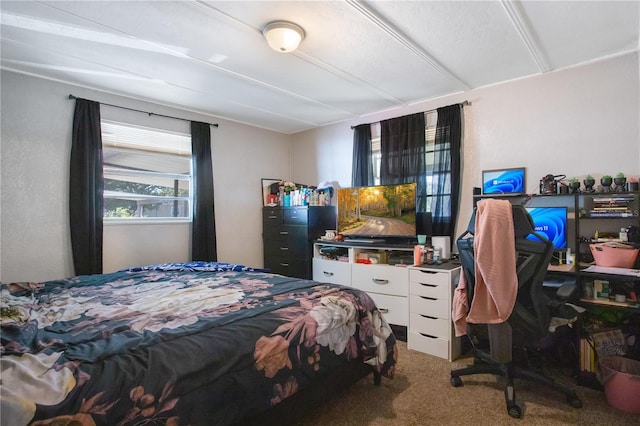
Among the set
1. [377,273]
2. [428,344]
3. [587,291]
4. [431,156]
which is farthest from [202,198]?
[587,291]

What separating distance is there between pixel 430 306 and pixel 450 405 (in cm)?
89

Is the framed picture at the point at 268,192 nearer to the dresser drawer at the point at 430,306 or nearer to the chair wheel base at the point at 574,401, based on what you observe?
the dresser drawer at the point at 430,306

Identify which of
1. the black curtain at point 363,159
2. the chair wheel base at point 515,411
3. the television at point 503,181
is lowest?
the chair wheel base at point 515,411

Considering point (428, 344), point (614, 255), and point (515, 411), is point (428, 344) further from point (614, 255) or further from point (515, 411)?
point (614, 255)

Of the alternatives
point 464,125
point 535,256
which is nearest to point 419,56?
point 464,125

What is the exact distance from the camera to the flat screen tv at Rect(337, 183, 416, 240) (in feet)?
11.1

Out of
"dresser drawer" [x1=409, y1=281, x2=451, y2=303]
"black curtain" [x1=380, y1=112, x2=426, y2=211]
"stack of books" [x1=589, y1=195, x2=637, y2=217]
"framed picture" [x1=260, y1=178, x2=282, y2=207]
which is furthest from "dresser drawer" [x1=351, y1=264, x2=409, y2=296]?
"framed picture" [x1=260, y1=178, x2=282, y2=207]

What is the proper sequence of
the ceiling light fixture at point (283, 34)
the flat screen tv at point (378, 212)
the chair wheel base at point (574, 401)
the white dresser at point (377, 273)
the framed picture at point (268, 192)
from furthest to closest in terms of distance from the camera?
the framed picture at point (268, 192)
the flat screen tv at point (378, 212)
the white dresser at point (377, 273)
the ceiling light fixture at point (283, 34)
the chair wheel base at point (574, 401)

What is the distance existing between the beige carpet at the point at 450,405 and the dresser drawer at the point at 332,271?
133cm

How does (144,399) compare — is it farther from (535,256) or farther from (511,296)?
(535,256)

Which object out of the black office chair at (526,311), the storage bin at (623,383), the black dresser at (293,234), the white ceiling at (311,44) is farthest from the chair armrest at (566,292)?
the black dresser at (293,234)

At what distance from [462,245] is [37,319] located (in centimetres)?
242

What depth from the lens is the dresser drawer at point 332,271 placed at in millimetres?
3547

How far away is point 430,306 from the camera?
278cm
